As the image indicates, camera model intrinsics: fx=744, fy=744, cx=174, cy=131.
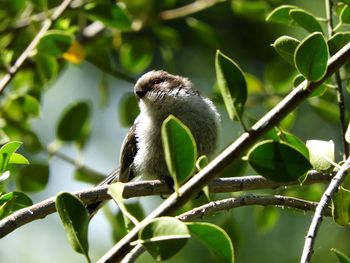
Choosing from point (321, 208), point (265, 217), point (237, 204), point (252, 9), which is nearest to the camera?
point (321, 208)

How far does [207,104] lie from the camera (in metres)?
4.18

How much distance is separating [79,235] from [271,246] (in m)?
4.21

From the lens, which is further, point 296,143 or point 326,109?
point 326,109

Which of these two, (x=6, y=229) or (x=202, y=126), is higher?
(x=6, y=229)

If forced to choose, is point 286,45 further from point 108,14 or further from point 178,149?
point 108,14

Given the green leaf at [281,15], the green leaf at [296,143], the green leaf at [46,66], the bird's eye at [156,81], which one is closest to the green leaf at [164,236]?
the green leaf at [296,143]

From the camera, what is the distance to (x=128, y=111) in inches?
156

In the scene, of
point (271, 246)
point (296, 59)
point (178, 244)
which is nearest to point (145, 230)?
point (178, 244)

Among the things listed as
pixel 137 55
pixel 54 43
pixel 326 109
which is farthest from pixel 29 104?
pixel 326 109

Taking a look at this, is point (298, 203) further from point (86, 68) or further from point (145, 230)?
point (86, 68)

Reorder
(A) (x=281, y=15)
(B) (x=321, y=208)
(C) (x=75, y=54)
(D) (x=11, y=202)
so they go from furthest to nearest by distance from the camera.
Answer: (C) (x=75, y=54), (A) (x=281, y=15), (D) (x=11, y=202), (B) (x=321, y=208)

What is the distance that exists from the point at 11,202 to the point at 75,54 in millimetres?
1589

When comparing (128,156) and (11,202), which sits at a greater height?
(11,202)

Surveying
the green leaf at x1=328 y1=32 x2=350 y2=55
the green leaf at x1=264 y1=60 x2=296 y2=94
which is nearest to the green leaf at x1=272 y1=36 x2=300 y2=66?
the green leaf at x1=328 y1=32 x2=350 y2=55
